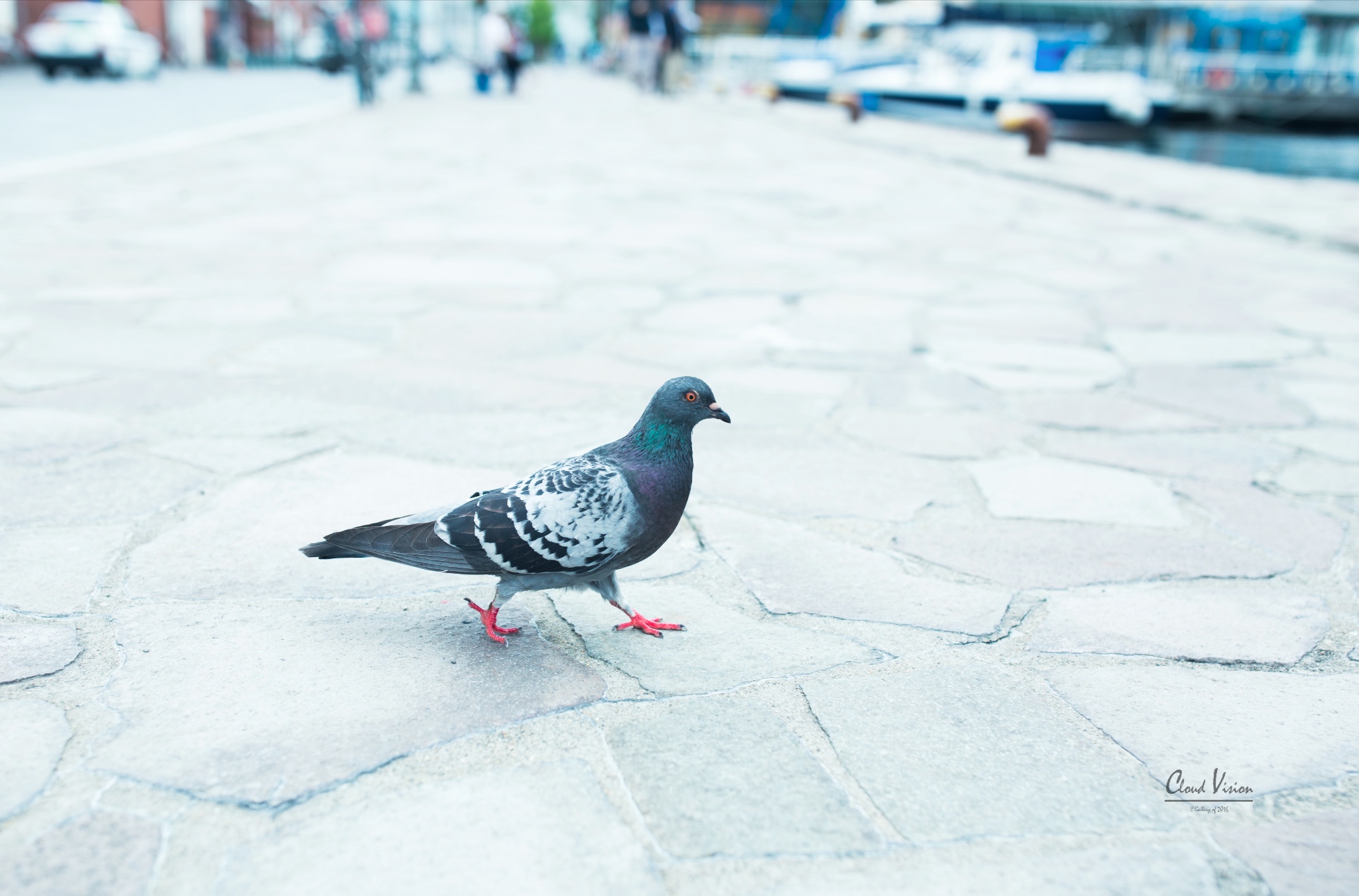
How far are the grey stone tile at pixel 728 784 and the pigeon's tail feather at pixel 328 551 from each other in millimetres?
600

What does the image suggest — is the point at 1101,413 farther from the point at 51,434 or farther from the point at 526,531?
the point at 51,434

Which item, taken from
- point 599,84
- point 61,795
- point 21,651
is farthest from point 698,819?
point 599,84

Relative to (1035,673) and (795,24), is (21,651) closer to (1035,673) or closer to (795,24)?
(1035,673)

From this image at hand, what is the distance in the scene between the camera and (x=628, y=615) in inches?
89.0

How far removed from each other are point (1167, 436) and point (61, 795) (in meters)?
3.27

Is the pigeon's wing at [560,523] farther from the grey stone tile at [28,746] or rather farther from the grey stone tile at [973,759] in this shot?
the grey stone tile at [28,746]

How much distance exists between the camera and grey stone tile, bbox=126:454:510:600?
2375mm

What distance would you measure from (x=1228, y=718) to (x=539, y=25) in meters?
109

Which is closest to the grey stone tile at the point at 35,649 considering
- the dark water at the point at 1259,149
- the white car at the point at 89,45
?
the dark water at the point at 1259,149

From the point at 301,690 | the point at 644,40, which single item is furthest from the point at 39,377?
the point at 644,40

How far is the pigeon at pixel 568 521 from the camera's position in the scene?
199cm

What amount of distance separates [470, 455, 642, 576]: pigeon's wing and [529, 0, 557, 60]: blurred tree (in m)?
106

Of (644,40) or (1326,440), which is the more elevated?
(644,40)

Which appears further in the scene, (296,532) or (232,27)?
(232,27)
